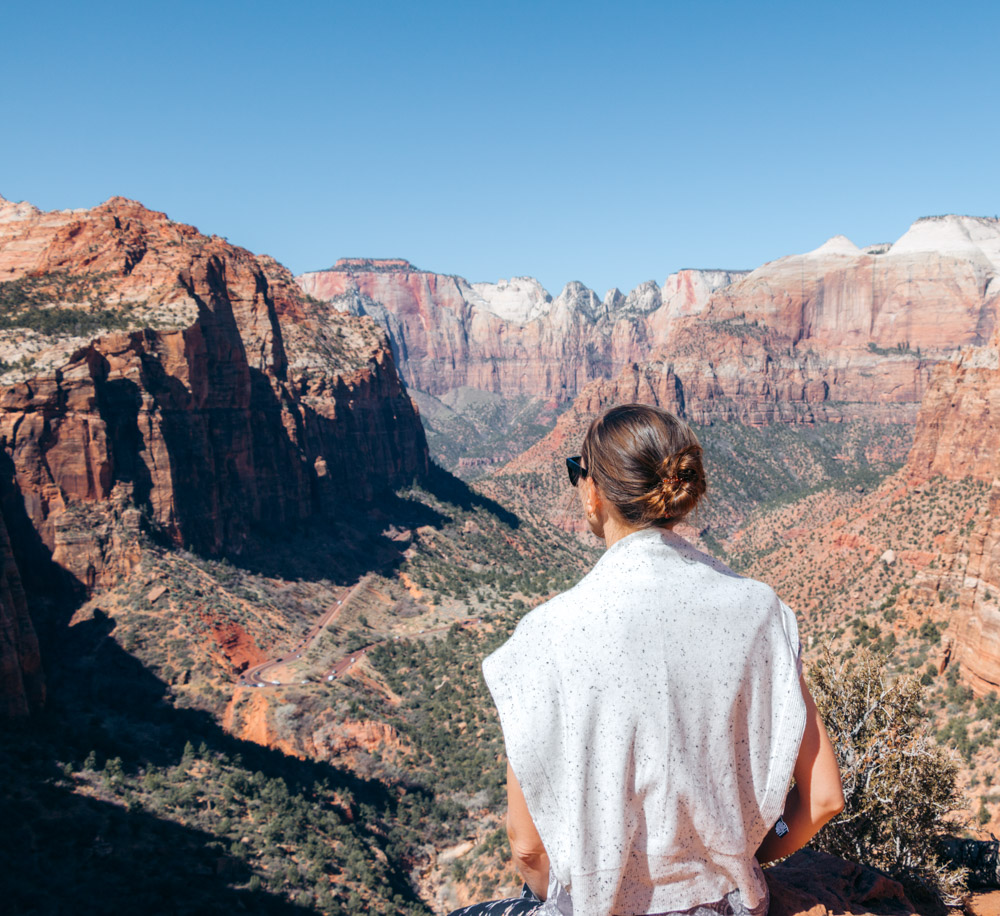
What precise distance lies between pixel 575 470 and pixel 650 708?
1166 mm

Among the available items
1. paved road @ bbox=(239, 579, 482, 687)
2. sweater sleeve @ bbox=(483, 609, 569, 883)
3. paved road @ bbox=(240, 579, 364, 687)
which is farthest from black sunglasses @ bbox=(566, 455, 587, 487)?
paved road @ bbox=(240, 579, 364, 687)

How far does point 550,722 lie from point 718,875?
4.21 feet

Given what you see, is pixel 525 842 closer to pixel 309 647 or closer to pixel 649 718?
pixel 649 718

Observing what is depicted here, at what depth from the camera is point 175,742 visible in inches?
1189

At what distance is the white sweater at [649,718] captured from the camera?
300 cm

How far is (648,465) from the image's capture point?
3240 millimetres

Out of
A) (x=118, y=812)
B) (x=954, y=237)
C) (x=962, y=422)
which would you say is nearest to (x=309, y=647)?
(x=118, y=812)

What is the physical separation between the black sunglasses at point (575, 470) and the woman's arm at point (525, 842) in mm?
1390

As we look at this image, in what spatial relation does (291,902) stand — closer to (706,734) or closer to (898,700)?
(898,700)

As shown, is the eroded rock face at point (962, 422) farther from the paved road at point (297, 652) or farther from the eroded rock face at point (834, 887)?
the paved road at point (297, 652)

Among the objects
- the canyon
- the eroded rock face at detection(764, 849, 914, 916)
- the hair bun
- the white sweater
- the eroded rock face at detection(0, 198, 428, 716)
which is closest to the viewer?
the white sweater

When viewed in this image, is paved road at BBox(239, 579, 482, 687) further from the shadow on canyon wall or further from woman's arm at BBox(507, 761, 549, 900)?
woman's arm at BBox(507, 761, 549, 900)

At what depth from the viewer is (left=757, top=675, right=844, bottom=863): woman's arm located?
11.5 feet

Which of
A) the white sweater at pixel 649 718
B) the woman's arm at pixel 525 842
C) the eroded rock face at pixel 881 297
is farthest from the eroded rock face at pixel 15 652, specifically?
the eroded rock face at pixel 881 297
